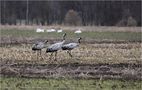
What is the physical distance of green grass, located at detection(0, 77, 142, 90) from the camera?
51.5ft

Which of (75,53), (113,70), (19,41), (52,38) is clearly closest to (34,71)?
(113,70)

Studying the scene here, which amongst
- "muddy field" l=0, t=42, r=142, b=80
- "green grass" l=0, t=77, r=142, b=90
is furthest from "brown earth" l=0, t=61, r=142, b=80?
"green grass" l=0, t=77, r=142, b=90

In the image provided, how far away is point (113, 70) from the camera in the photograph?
64.4 feet

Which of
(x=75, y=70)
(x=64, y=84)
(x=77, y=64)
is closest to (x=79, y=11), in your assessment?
(x=77, y=64)

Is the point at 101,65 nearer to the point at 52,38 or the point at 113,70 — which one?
the point at 113,70

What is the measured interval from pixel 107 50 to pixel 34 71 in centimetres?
940

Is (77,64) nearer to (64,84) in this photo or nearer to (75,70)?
(75,70)

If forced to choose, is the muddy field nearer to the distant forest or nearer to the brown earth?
the brown earth

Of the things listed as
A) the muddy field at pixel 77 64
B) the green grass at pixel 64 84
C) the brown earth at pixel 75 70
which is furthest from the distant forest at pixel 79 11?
the green grass at pixel 64 84

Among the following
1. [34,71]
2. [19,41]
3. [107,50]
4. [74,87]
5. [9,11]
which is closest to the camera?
[74,87]

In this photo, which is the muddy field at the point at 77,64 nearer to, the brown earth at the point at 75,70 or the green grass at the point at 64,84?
the brown earth at the point at 75,70

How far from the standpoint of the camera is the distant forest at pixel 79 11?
224ft

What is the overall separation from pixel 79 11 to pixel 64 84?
56295mm

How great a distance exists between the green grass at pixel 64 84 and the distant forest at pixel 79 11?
49618mm
